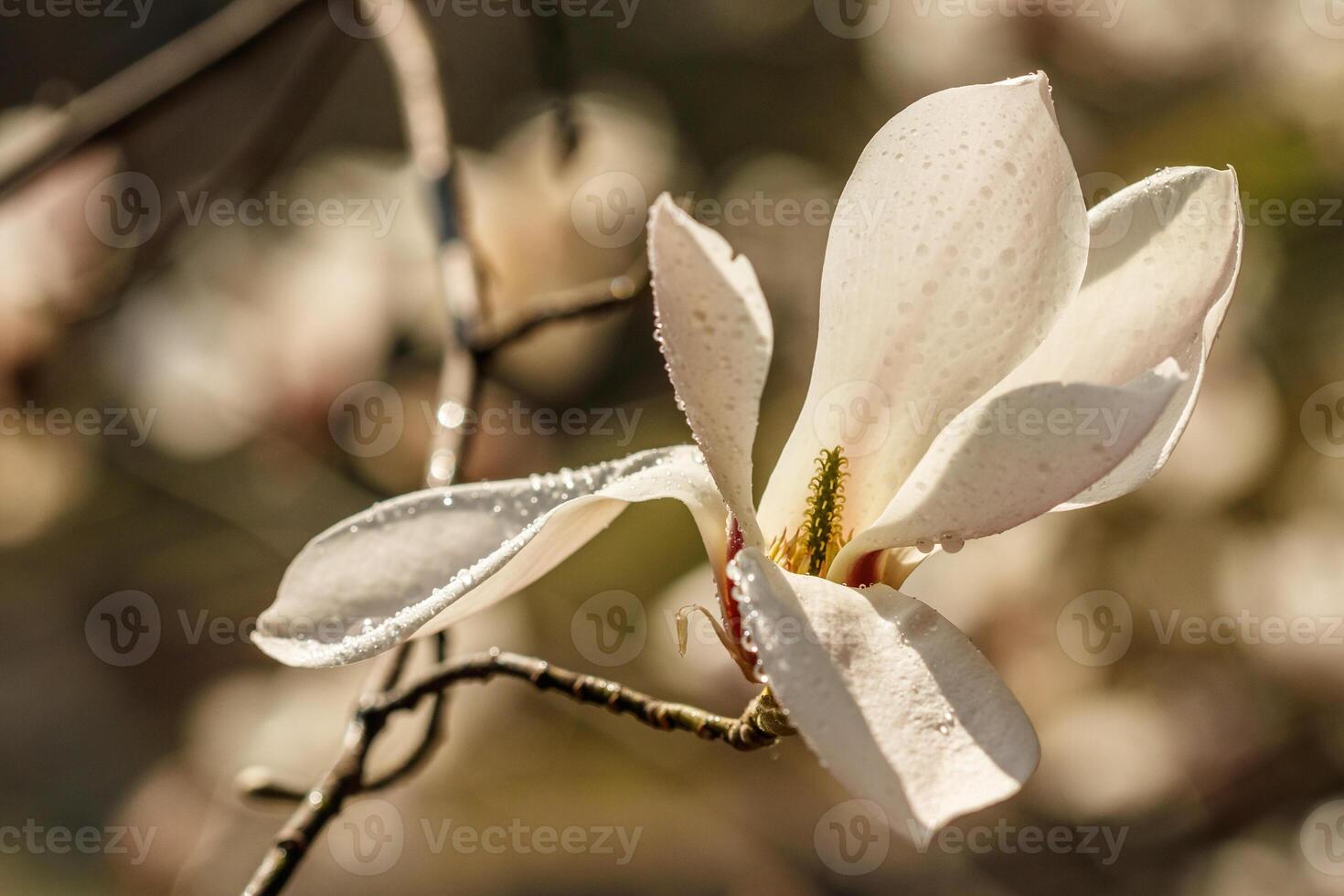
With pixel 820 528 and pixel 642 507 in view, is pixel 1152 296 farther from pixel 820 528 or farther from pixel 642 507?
pixel 642 507

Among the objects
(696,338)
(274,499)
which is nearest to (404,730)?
(274,499)

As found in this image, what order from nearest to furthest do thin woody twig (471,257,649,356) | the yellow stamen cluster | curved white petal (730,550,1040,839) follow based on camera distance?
curved white petal (730,550,1040,839) → the yellow stamen cluster → thin woody twig (471,257,649,356)

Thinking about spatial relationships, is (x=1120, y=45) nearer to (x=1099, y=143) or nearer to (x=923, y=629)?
(x=1099, y=143)

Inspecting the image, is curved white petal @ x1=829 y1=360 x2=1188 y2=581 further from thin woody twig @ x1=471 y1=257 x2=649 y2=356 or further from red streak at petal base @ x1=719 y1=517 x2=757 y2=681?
thin woody twig @ x1=471 y1=257 x2=649 y2=356

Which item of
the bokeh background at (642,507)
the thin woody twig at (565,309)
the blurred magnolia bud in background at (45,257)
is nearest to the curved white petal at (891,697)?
the thin woody twig at (565,309)

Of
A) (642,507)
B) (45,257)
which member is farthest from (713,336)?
(45,257)

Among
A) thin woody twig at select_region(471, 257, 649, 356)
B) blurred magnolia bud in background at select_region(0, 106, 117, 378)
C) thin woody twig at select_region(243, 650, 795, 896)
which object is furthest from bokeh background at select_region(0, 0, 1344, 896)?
thin woody twig at select_region(243, 650, 795, 896)

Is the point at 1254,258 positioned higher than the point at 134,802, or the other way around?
the point at 1254,258
